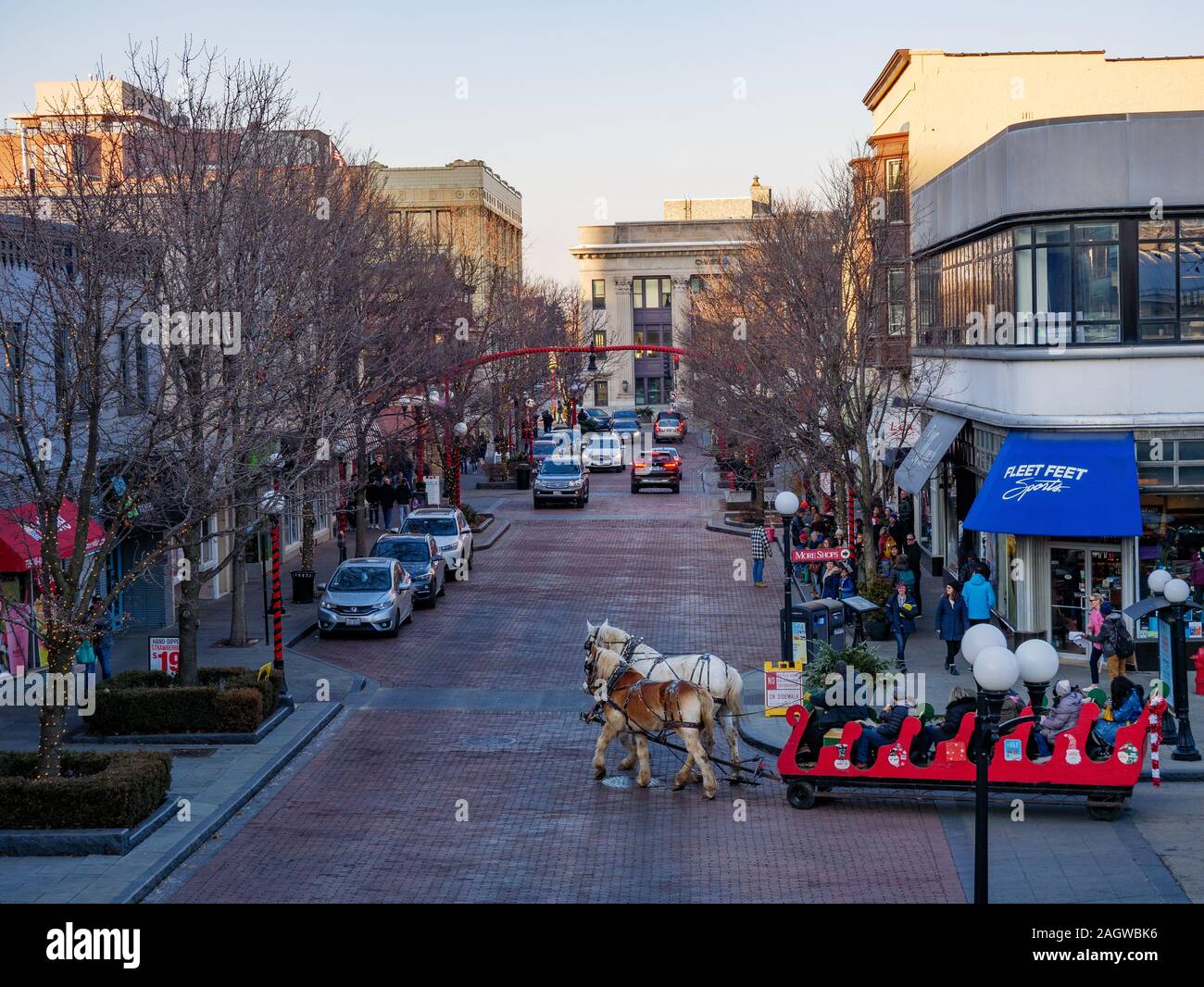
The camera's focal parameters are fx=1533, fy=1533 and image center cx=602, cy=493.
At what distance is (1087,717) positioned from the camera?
16625 mm

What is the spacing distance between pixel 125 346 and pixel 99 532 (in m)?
4.89

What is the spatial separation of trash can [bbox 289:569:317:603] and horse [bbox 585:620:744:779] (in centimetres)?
1696

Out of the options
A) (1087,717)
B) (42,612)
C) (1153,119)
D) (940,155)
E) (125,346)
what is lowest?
(1087,717)

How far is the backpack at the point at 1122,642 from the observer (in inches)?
907

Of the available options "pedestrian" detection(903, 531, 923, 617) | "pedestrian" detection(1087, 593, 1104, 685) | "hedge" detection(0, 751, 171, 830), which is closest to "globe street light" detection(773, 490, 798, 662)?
"pedestrian" detection(903, 531, 923, 617)

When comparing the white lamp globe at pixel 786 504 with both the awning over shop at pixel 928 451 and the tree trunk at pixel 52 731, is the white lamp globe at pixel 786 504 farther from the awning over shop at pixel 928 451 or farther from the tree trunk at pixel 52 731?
the tree trunk at pixel 52 731

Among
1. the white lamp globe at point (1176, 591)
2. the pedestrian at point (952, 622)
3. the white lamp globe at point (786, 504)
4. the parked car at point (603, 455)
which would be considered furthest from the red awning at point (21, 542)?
the parked car at point (603, 455)

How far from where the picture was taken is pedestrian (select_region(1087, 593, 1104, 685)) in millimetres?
23953

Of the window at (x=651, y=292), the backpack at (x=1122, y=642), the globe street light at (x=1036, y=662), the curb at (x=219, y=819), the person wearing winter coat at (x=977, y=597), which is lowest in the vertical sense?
the curb at (x=219, y=819)

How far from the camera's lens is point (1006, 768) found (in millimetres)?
16734

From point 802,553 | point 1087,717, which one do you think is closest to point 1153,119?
point 802,553

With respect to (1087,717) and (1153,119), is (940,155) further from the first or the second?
(1087,717)

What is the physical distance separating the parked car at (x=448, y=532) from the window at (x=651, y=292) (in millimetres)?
92943
